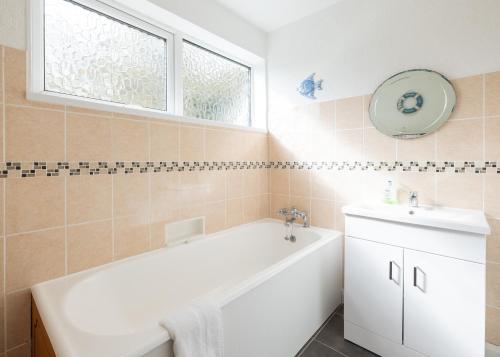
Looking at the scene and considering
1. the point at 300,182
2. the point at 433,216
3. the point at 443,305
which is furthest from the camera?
the point at 300,182

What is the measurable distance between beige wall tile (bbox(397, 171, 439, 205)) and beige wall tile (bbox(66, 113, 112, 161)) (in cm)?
192

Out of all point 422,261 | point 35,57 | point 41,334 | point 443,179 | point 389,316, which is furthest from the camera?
point 443,179

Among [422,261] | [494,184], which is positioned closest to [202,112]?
[422,261]

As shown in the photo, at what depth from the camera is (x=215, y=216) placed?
207cm

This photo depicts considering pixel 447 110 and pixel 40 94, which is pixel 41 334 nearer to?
pixel 40 94

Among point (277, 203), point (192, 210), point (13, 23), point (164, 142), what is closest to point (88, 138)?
point (164, 142)

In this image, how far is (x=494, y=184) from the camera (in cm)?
147

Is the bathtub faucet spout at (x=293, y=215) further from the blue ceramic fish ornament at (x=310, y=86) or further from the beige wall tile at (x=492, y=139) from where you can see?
the beige wall tile at (x=492, y=139)

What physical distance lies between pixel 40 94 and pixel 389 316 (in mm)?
2207

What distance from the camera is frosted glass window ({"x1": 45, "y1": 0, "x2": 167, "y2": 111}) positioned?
4.55 feet

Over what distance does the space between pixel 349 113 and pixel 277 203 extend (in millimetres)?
1075

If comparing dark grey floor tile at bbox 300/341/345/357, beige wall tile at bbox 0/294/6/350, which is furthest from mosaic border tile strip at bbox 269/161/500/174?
beige wall tile at bbox 0/294/6/350

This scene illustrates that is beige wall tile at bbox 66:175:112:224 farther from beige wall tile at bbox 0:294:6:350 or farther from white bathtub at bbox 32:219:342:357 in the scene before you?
beige wall tile at bbox 0:294:6:350

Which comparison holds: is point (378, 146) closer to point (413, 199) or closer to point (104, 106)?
point (413, 199)
